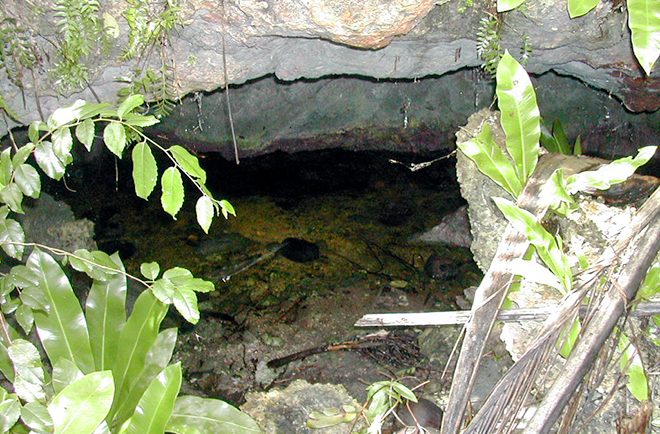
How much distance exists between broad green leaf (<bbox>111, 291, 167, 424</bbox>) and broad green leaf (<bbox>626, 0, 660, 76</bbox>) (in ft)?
5.72

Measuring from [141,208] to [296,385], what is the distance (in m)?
2.22

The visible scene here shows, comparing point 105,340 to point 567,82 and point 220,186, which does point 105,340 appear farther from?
point 567,82

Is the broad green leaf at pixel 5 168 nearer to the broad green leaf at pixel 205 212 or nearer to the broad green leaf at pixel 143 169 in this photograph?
the broad green leaf at pixel 143 169

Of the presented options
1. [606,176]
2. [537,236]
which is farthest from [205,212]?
[606,176]

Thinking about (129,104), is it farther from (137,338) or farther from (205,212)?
(137,338)

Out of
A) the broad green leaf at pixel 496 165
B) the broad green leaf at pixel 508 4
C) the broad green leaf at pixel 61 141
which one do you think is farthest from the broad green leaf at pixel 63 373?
the broad green leaf at pixel 508 4

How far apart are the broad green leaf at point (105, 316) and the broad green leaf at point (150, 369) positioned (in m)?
0.14

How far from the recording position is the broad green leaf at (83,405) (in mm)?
1068

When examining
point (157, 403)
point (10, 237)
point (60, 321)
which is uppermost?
point (10, 237)

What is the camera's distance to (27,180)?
1.37 m

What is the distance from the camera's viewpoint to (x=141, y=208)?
449 centimetres

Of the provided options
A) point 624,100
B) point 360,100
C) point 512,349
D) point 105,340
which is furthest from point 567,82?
point 105,340

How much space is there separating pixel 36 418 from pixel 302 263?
2.85 m

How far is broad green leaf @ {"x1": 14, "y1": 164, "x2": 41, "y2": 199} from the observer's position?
1365 millimetres
